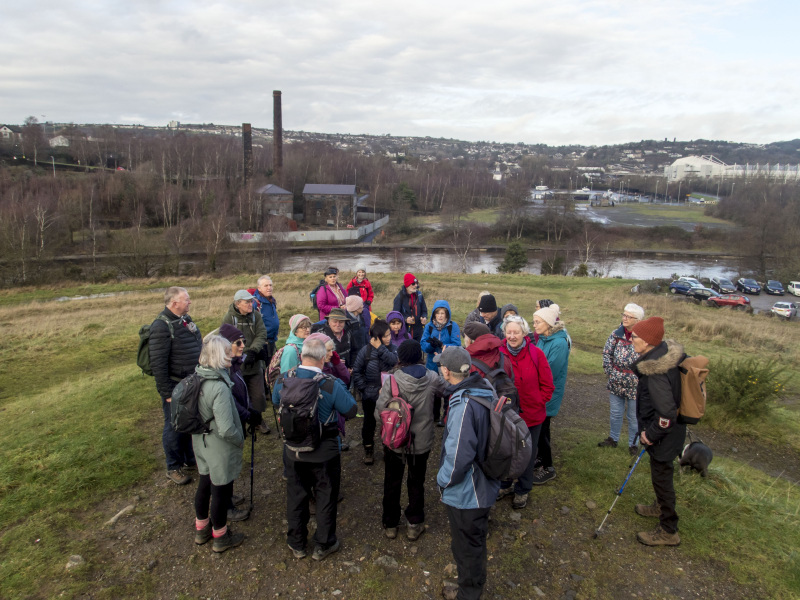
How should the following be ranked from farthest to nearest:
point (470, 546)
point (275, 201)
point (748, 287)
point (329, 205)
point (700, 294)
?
point (329, 205) < point (275, 201) < point (748, 287) < point (700, 294) < point (470, 546)

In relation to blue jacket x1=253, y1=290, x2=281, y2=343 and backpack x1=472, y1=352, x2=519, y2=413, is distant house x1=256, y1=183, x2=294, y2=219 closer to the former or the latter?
blue jacket x1=253, y1=290, x2=281, y2=343

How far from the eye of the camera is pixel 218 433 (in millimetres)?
3852

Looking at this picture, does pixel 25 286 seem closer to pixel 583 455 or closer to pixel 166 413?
pixel 166 413

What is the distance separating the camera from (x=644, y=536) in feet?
13.8

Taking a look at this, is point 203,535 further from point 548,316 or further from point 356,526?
point 548,316

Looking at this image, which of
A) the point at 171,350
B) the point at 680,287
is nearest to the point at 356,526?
the point at 171,350

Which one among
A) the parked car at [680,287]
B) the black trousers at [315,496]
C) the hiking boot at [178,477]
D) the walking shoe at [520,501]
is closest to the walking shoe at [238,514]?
the black trousers at [315,496]

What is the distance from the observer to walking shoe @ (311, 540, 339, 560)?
13.2 feet

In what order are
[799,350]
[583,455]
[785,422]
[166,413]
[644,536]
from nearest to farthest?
[644,536] < [166,413] < [583,455] < [785,422] < [799,350]

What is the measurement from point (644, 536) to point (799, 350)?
1565 cm

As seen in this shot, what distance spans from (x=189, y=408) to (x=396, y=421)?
1.70 metres

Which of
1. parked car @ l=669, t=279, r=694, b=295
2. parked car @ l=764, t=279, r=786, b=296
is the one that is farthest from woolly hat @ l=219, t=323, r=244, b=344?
parked car @ l=764, t=279, r=786, b=296

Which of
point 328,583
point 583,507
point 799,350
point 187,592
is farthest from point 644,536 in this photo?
point 799,350

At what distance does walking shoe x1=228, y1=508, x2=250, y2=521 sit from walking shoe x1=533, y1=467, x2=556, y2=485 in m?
3.14
